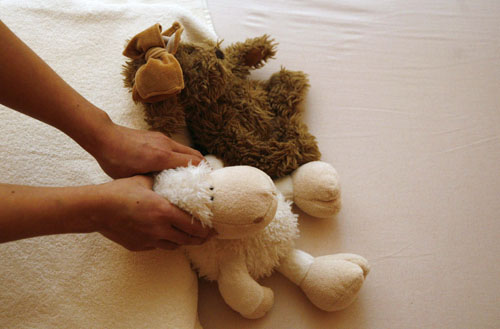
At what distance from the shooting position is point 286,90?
2.87 ft

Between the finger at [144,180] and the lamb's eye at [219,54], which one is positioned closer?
the finger at [144,180]

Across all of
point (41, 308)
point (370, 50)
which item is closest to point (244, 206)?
point (41, 308)

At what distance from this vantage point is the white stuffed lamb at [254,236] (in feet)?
1.87

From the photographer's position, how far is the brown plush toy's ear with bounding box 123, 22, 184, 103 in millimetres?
616

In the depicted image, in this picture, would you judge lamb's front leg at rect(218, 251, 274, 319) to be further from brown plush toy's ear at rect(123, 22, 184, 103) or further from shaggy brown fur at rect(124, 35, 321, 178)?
brown plush toy's ear at rect(123, 22, 184, 103)

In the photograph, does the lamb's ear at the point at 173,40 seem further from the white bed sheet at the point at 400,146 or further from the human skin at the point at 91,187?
the white bed sheet at the point at 400,146

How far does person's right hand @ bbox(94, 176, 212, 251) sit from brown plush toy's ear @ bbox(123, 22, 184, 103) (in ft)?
0.56

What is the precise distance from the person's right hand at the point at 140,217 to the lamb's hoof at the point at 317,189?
0.88 ft

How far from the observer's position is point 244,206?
1.86 ft

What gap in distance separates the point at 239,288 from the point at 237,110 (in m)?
0.38

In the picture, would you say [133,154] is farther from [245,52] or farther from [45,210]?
[245,52]

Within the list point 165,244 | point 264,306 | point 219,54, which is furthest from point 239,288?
point 219,54

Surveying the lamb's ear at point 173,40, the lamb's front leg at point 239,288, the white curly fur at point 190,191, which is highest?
the lamb's ear at point 173,40

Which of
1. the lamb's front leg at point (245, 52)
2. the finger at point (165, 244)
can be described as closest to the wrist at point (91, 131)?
the finger at point (165, 244)
